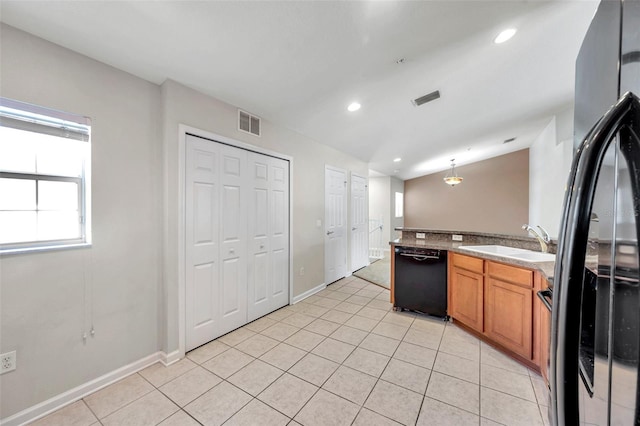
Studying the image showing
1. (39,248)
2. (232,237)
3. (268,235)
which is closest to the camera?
(39,248)

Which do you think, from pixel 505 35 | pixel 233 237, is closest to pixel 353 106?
pixel 505 35

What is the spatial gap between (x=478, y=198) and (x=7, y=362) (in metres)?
9.29

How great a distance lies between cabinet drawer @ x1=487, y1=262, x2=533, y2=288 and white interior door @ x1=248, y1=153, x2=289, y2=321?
2.44 metres

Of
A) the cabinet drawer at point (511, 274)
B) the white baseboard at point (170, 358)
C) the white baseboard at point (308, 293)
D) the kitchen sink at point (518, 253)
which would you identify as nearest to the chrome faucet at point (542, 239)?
the kitchen sink at point (518, 253)

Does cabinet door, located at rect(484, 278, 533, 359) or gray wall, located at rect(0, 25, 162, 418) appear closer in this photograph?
gray wall, located at rect(0, 25, 162, 418)

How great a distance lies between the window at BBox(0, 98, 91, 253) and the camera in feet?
5.27

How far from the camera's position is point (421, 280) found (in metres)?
3.11

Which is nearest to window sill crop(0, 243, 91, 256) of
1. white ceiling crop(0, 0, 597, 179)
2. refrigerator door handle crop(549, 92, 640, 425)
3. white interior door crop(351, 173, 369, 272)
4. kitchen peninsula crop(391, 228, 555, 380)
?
white ceiling crop(0, 0, 597, 179)

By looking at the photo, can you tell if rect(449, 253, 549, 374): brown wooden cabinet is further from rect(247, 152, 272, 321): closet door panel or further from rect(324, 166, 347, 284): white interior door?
rect(247, 152, 272, 321): closet door panel

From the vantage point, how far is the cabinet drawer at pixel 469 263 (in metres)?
2.56

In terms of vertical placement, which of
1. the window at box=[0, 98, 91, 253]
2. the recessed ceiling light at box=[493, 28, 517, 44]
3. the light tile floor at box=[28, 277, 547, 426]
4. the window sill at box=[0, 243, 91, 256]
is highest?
the recessed ceiling light at box=[493, 28, 517, 44]

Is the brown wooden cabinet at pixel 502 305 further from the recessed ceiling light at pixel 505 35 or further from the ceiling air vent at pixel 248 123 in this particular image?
the ceiling air vent at pixel 248 123

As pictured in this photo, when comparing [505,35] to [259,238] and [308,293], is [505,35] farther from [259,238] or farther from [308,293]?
[308,293]

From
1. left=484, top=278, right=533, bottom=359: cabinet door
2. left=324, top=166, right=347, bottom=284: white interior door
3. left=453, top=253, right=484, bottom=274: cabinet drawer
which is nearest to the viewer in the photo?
left=484, top=278, right=533, bottom=359: cabinet door
